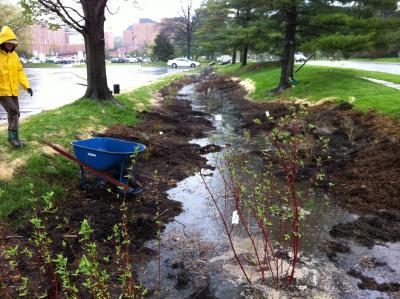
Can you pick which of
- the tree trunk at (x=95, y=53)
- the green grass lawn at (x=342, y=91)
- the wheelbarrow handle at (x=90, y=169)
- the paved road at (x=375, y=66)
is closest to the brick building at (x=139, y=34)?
the paved road at (x=375, y=66)

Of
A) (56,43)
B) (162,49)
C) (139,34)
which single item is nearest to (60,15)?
(162,49)

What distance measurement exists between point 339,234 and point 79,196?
432 cm

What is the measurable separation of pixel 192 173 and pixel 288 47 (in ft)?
39.2

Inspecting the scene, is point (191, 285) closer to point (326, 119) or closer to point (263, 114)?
point (326, 119)

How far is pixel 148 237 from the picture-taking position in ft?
19.7

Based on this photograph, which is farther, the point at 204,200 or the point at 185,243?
the point at 204,200

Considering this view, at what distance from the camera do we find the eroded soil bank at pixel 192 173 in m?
5.57

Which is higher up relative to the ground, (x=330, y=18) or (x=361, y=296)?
(x=330, y=18)

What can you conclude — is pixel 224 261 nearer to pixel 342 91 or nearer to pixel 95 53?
pixel 95 53

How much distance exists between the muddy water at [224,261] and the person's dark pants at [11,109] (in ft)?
10.8

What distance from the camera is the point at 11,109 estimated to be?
7402 millimetres

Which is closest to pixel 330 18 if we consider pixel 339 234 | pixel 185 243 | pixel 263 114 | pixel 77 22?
pixel 263 114

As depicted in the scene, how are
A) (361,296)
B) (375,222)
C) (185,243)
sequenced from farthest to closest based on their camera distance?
(375,222) → (185,243) → (361,296)

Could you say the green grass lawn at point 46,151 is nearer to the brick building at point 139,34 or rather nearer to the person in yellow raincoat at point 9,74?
the person in yellow raincoat at point 9,74
